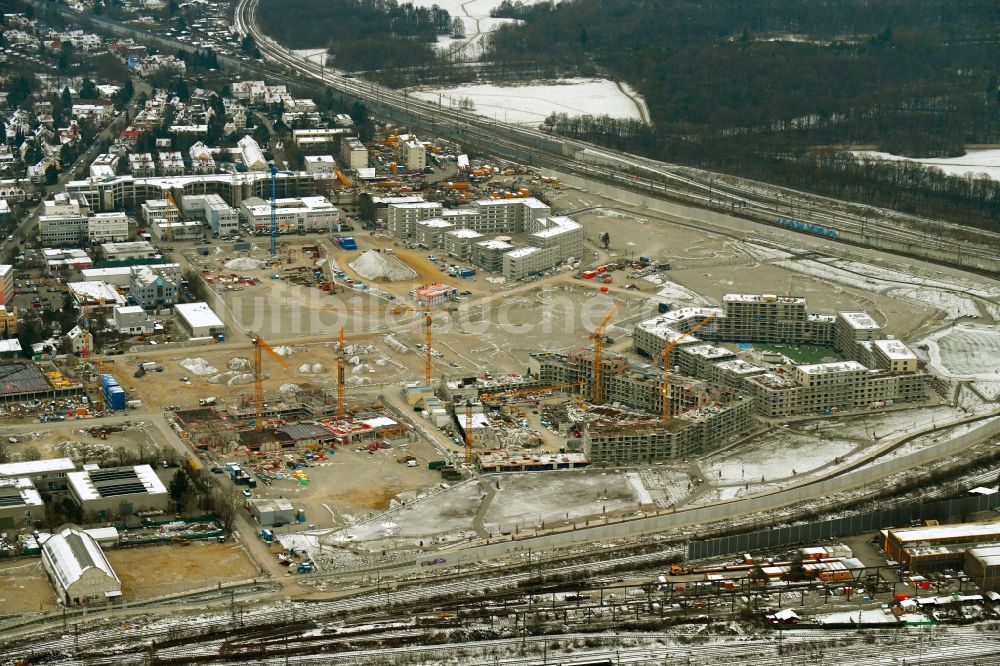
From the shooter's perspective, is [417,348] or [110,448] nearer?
[110,448]

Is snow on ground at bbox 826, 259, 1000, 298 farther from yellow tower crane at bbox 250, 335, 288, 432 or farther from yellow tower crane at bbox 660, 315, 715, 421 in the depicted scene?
yellow tower crane at bbox 250, 335, 288, 432

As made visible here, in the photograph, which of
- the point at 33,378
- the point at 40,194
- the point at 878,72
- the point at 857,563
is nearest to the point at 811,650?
the point at 857,563

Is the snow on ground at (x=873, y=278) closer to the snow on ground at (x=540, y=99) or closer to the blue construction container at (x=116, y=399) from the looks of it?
the blue construction container at (x=116, y=399)

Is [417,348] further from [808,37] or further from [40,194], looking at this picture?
[808,37]

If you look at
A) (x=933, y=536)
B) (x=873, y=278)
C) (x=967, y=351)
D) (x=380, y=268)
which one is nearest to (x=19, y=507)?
(x=933, y=536)

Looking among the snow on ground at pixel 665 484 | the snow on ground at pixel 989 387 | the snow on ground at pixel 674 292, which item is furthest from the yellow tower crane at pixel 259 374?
the snow on ground at pixel 989 387

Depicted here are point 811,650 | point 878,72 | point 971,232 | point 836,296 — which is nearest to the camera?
point 811,650
